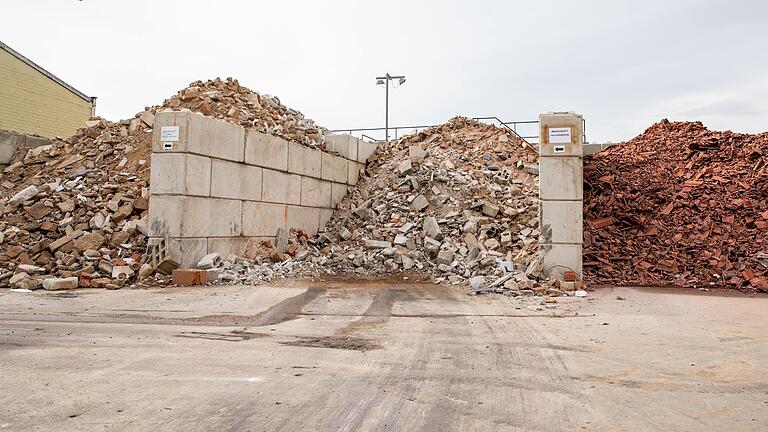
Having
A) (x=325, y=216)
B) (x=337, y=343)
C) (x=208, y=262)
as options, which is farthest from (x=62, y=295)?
(x=325, y=216)

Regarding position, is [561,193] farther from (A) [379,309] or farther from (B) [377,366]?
(B) [377,366]

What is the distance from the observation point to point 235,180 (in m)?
13.9

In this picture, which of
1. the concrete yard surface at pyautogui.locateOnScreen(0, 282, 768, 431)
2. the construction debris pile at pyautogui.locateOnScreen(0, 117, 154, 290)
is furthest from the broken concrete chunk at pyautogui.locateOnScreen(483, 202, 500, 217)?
the construction debris pile at pyautogui.locateOnScreen(0, 117, 154, 290)

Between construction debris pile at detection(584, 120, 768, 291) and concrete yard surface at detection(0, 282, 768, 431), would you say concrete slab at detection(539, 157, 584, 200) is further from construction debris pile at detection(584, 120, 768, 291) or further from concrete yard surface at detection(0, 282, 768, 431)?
concrete yard surface at detection(0, 282, 768, 431)

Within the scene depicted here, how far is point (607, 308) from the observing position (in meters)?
10.1

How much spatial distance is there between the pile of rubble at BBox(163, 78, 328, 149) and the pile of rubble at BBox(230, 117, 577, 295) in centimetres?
271

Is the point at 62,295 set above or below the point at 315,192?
below

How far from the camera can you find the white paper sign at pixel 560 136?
1276 cm

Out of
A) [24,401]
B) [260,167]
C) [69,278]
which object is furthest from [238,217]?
[24,401]

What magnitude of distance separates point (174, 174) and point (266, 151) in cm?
298

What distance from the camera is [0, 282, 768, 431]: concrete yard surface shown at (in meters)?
4.16

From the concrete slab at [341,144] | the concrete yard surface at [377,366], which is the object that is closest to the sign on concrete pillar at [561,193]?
the concrete yard surface at [377,366]

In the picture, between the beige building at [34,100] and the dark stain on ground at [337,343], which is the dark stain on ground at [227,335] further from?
the beige building at [34,100]

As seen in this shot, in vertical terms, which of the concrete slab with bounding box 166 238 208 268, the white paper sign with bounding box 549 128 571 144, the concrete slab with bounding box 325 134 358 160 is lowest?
the concrete slab with bounding box 166 238 208 268
